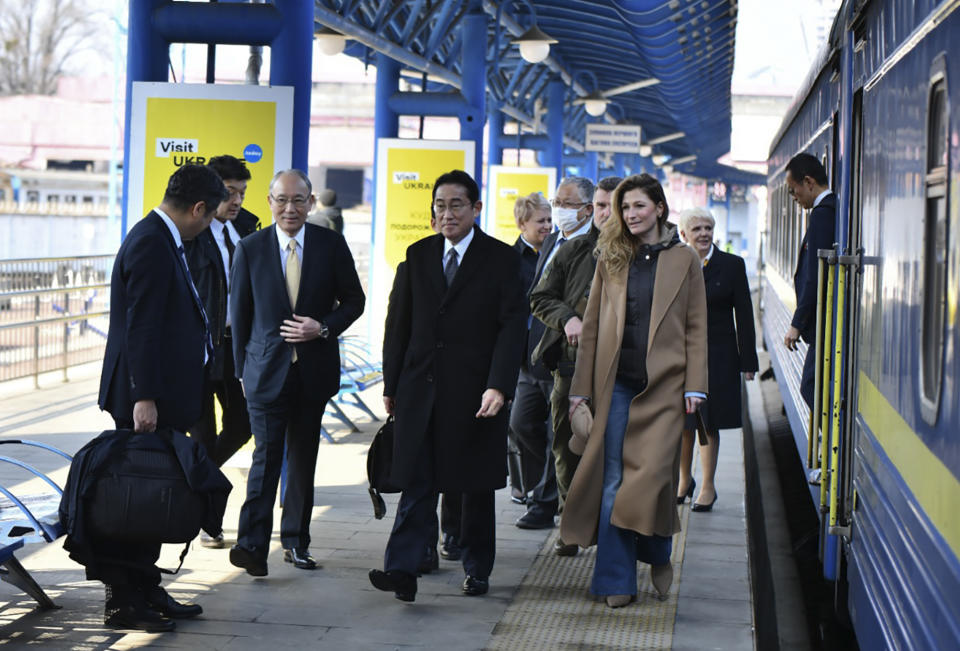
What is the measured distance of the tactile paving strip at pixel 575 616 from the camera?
211 inches

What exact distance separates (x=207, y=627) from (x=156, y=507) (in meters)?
0.74

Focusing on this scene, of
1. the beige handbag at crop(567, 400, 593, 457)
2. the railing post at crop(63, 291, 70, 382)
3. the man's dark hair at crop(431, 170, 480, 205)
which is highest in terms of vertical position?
the man's dark hair at crop(431, 170, 480, 205)

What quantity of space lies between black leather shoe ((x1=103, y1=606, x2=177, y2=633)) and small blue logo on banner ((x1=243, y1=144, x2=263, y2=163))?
3256 mm

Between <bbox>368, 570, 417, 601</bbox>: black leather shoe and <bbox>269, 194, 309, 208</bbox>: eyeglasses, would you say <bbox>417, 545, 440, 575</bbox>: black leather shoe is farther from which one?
<bbox>269, 194, 309, 208</bbox>: eyeglasses

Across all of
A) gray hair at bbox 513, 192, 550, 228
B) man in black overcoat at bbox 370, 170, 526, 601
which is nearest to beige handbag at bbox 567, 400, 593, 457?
man in black overcoat at bbox 370, 170, 526, 601

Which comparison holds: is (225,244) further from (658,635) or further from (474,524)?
(658,635)

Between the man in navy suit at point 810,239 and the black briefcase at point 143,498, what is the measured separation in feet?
10.8

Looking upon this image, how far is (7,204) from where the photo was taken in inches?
1791

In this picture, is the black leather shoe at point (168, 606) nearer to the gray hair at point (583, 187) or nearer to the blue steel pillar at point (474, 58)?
the gray hair at point (583, 187)

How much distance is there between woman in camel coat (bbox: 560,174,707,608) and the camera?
5781 millimetres

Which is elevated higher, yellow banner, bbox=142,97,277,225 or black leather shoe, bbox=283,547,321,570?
yellow banner, bbox=142,97,277,225

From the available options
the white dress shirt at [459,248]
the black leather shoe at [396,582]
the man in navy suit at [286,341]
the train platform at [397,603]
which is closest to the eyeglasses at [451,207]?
the white dress shirt at [459,248]

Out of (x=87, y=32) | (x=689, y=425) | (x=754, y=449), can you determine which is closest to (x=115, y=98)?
(x=754, y=449)

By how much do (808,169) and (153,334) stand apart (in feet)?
11.8
